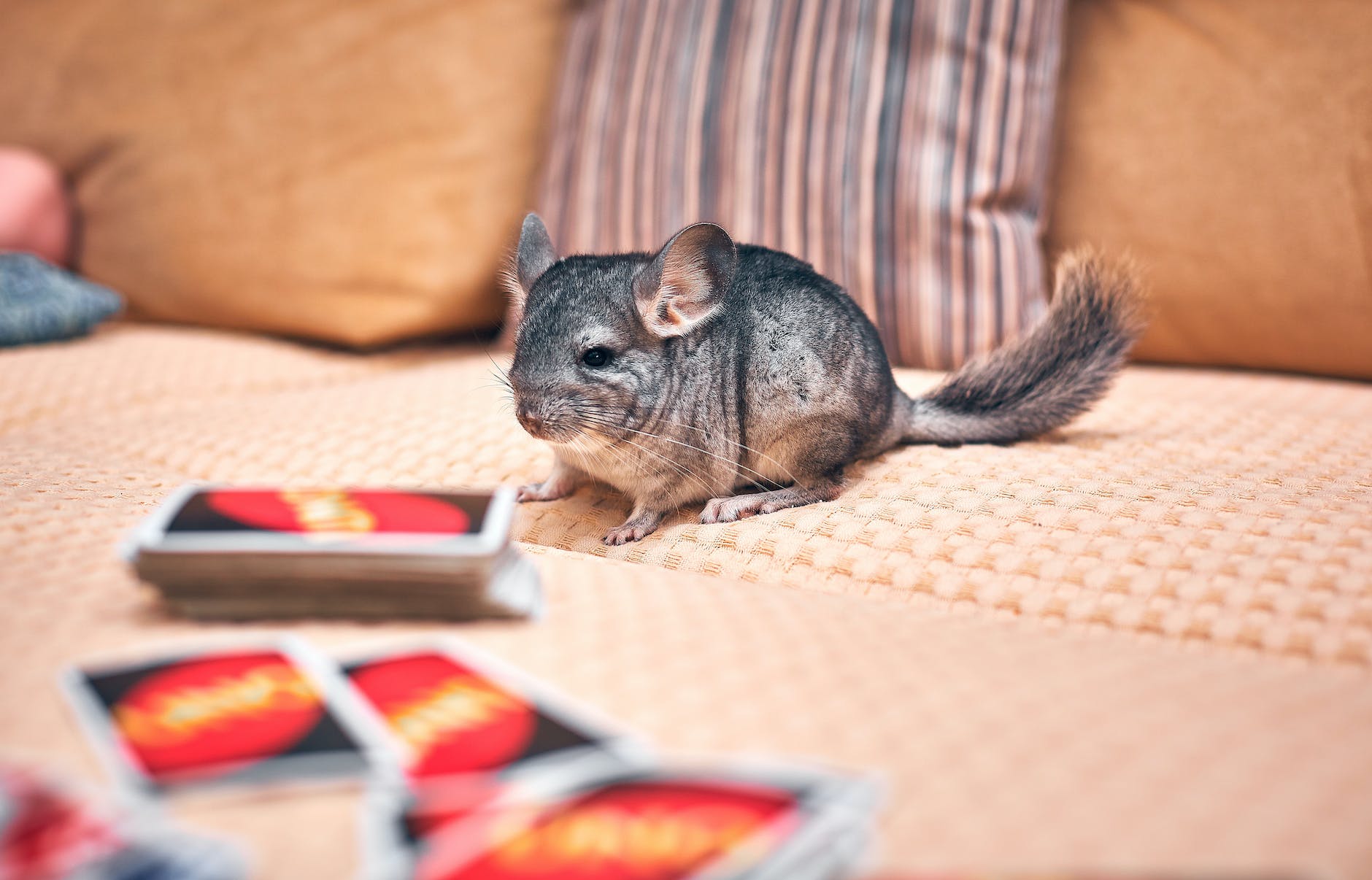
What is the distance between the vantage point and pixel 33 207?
2.23m

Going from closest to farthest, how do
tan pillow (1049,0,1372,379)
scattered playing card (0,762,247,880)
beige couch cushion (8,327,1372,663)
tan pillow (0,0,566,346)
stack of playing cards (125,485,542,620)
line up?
scattered playing card (0,762,247,880) → stack of playing cards (125,485,542,620) → beige couch cushion (8,327,1372,663) → tan pillow (1049,0,1372,379) → tan pillow (0,0,566,346)

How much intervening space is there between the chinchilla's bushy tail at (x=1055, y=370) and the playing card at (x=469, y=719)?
0.90 m

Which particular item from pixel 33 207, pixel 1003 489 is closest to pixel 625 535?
pixel 1003 489

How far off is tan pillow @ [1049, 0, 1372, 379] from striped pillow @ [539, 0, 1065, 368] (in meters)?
0.15

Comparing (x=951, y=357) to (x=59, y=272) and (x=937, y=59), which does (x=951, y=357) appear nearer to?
(x=937, y=59)

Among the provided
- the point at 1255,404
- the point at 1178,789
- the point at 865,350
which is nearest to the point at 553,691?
the point at 1178,789

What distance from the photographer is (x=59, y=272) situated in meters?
2.09

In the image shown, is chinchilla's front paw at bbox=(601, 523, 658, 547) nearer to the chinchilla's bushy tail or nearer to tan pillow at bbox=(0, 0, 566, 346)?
the chinchilla's bushy tail

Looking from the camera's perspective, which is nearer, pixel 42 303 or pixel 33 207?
pixel 42 303

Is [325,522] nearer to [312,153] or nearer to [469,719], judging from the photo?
[469,719]

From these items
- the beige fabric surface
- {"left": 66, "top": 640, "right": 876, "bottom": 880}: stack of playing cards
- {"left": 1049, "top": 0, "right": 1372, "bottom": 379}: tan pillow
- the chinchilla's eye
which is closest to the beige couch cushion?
the beige fabric surface

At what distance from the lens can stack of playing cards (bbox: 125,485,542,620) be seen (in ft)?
2.58

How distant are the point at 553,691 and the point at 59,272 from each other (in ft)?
6.21

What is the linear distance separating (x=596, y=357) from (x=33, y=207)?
164 cm
